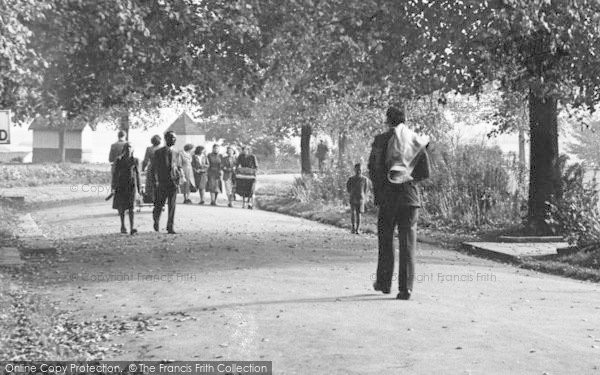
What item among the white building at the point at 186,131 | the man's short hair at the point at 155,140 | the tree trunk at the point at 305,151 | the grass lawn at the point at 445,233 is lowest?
the grass lawn at the point at 445,233

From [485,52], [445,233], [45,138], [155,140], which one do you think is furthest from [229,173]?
[45,138]

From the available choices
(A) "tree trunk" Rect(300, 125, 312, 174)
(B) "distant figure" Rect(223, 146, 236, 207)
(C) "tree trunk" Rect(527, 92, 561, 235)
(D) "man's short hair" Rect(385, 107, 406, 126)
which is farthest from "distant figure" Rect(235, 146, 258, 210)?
(D) "man's short hair" Rect(385, 107, 406, 126)

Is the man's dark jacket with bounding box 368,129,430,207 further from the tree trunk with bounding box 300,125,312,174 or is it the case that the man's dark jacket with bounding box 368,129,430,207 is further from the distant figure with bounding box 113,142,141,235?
the tree trunk with bounding box 300,125,312,174

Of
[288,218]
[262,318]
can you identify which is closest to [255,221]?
[288,218]

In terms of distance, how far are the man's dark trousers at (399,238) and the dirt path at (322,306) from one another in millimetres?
240

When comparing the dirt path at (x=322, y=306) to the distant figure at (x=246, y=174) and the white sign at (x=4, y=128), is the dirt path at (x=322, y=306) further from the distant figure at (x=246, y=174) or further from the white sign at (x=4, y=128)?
the distant figure at (x=246, y=174)

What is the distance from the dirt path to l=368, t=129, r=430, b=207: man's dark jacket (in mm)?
1112

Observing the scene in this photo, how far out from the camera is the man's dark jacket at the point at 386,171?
10086mm

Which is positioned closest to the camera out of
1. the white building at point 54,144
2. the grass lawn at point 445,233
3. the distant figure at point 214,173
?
the grass lawn at point 445,233

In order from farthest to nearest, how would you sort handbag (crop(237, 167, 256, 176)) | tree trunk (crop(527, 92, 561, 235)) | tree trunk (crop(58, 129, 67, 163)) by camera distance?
tree trunk (crop(58, 129, 67, 163)) → handbag (crop(237, 167, 256, 176)) → tree trunk (crop(527, 92, 561, 235))

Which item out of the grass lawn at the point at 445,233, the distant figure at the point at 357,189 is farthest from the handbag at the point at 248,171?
the distant figure at the point at 357,189

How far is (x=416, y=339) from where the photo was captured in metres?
7.79

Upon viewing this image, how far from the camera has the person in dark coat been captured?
10.0m

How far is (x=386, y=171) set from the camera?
33.1 feet
